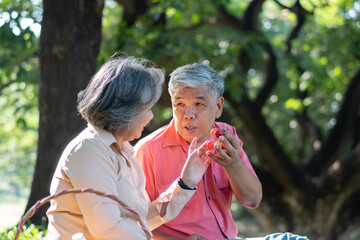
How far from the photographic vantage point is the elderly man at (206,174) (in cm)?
308

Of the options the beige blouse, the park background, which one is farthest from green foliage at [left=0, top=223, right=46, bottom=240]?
the beige blouse

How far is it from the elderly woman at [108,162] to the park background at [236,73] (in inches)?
65.8

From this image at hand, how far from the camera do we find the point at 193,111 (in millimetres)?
3146

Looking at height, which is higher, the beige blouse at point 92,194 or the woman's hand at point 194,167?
the beige blouse at point 92,194

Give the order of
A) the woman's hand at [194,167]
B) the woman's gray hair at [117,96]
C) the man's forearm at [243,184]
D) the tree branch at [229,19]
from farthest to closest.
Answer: the tree branch at [229,19]
the man's forearm at [243,184]
the woman's hand at [194,167]
the woman's gray hair at [117,96]

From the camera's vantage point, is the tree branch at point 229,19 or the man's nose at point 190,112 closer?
the man's nose at point 190,112

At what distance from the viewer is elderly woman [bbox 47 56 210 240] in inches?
88.0

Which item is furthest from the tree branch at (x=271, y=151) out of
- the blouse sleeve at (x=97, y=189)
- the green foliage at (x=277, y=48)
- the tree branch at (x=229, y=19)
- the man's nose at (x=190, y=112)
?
the blouse sleeve at (x=97, y=189)

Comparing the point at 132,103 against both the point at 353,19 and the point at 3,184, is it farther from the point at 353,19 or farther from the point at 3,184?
the point at 3,184

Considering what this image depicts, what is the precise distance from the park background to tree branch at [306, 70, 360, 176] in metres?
0.02

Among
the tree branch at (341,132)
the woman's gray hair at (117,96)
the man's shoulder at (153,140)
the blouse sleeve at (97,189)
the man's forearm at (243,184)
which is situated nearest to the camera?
the blouse sleeve at (97,189)

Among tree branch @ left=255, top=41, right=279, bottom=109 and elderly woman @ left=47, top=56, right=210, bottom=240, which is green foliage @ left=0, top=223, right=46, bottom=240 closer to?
elderly woman @ left=47, top=56, right=210, bottom=240

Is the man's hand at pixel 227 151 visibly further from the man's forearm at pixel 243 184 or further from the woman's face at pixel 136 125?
the woman's face at pixel 136 125

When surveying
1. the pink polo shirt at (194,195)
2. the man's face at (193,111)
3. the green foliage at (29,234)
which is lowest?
the green foliage at (29,234)
